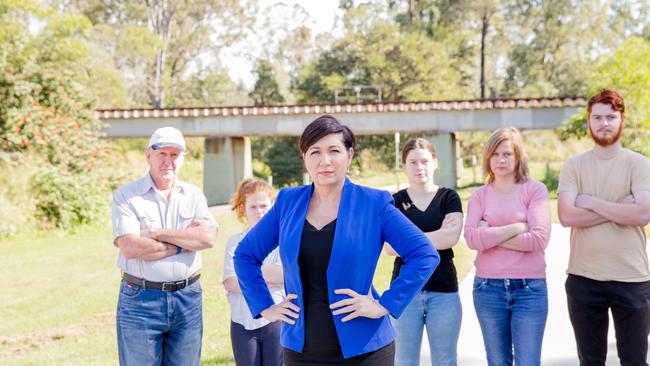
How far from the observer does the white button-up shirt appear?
151 inches

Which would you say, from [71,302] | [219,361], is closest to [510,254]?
[219,361]

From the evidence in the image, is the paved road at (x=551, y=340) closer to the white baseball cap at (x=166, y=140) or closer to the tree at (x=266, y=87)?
the white baseball cap at (x=166, y=140)

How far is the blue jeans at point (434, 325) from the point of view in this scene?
162 inches

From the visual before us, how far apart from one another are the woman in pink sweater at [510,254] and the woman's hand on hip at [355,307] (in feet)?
5.34

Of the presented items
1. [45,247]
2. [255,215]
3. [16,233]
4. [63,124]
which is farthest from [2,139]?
[255,215]

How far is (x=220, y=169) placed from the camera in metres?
28.6

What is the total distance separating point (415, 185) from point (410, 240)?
63.7 inches

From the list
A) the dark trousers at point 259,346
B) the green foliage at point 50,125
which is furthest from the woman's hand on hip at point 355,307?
the green foliage at point 50,125

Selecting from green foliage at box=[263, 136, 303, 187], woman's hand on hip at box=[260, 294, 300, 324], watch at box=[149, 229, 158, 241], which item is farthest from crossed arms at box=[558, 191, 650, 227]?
green foliage at box=[263, 136, 303, 187]

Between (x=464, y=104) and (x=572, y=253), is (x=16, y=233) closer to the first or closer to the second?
(x=572, y=253)

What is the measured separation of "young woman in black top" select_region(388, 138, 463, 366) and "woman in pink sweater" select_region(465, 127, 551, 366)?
0.16 meters

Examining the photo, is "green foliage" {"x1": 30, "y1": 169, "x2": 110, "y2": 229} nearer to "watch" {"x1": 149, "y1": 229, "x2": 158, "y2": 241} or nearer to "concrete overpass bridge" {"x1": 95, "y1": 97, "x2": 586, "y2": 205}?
"concrete overpass bridge" {"x1": 95, "y1": 97, "x2": 586, "y2": 205}

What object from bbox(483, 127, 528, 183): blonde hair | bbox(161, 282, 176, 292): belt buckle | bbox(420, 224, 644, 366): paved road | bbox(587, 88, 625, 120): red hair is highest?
bbox(587, 88, 625, 120): red hair

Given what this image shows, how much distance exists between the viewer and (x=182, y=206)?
13.4ft
